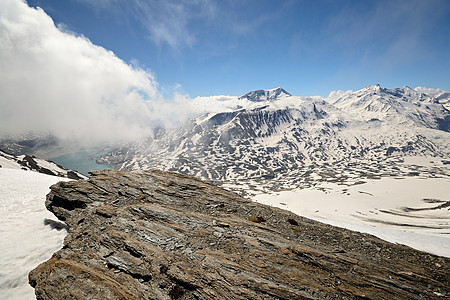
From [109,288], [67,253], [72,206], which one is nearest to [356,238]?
[109,288]

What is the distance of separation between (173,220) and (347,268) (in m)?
15.0

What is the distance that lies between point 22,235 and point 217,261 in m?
23.3

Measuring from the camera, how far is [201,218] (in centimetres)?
1814

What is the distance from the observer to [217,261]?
1359 cm

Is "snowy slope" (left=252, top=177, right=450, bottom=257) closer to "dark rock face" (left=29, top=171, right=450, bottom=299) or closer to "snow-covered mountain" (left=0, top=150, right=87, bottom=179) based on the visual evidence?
"dark rock face" (left=29, top=171, right=450, bottom=299)

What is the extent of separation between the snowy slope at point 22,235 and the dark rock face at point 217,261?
2.99 meters

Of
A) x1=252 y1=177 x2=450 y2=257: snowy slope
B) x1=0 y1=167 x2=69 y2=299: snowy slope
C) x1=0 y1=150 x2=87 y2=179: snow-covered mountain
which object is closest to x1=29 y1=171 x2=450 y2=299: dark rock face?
x1=0 y1=167 x2=69 y2=299: snowy slope

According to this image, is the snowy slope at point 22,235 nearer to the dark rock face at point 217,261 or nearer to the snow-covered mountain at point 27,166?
the dark rock face at point 217,261

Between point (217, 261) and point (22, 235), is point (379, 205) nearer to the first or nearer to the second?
point (217, 261)

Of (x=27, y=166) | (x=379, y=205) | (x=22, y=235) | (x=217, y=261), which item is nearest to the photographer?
(x=217, y=261)

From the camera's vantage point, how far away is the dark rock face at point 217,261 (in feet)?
39.8

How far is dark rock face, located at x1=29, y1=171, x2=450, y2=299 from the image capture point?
12.1m

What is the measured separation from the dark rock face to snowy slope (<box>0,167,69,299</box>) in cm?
299

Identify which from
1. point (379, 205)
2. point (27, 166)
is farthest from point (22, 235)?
point (379, 205)
